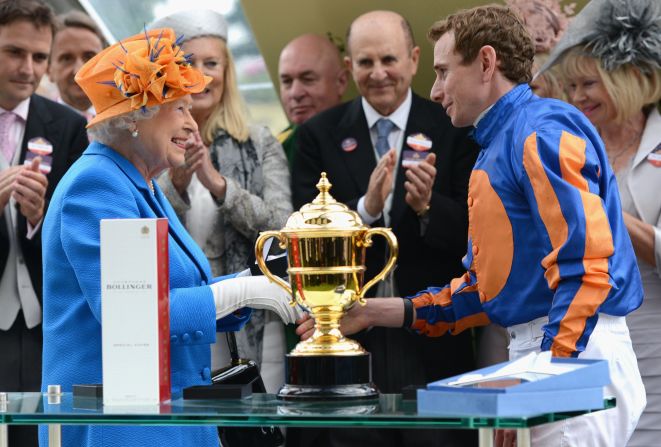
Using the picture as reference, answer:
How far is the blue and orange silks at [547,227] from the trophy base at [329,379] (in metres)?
0.55

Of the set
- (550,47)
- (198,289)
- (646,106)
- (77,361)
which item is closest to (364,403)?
(198,289)

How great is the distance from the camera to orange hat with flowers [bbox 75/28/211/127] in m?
3.06

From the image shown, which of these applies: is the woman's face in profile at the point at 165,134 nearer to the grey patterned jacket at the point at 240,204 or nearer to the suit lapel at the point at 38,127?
the grey patterned jacket at the point at 240,204

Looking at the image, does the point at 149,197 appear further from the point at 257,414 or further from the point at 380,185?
the point at 380,185

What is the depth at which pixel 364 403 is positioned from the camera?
2508 millimetres

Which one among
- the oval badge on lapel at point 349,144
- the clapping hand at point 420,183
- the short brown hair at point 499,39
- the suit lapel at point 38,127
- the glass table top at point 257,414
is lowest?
the glass table top at point 257,414

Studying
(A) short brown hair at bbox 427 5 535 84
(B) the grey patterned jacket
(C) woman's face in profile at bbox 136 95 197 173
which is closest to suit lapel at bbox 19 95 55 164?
(B) the grey patterned jacket

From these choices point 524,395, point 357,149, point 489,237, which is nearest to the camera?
point 524,395

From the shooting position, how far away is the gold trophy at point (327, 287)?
2609 millimetres

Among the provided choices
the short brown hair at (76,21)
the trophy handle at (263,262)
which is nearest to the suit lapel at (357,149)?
the short brown hair at (76,21)

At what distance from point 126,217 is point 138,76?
376mm

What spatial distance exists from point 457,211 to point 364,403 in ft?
7.05

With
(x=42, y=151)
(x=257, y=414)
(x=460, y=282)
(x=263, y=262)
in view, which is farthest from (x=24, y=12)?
(x=257, y=414)

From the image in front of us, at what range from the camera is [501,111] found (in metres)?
3.42
